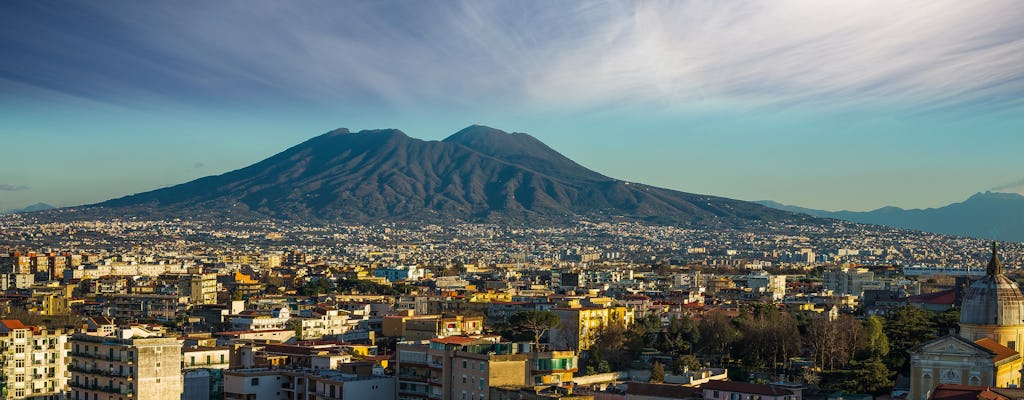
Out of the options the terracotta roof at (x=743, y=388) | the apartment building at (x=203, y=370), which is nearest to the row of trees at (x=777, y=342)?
the terracotta roof at (x=743, y=388)

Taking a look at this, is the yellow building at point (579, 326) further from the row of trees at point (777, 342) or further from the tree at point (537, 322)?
the row of trees at point (777, 342)

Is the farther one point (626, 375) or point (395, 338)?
point (395, 338)

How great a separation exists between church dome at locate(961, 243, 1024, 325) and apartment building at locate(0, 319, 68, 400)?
3291 centimetres

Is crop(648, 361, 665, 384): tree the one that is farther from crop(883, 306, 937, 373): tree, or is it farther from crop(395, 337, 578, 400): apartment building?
crop(883, 306, 937, 373): tree

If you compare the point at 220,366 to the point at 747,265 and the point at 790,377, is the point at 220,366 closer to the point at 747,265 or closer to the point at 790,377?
the point at 790,377

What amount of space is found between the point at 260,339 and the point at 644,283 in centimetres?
5593

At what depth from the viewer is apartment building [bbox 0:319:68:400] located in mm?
45938

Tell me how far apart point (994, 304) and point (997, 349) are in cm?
334

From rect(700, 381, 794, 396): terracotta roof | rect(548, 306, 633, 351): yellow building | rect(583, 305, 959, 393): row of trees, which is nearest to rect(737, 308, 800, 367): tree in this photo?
rect(583, 305, 959, 393): row of trees

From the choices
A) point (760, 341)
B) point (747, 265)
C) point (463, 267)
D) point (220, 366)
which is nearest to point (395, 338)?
point (220, 366)

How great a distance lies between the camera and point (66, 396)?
136ft

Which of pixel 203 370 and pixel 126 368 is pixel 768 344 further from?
pixel 126 368

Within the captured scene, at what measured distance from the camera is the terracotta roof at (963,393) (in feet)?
102

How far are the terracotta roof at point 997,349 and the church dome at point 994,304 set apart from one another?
67.0 inches
